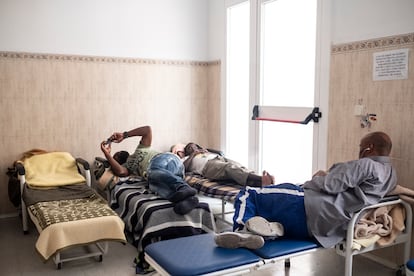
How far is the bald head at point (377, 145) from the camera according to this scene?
9.98ft

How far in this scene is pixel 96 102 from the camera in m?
4.85

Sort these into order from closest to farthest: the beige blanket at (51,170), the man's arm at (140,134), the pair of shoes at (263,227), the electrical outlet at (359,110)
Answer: the pair of shoes at (263,227) < the electrical outlet at (359,110) < the beige blanket at (51,170) < the man's arm at (140,134)

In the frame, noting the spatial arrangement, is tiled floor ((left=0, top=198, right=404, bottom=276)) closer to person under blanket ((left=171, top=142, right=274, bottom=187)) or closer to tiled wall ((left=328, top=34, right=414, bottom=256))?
tiled wall ((left=328, top=34, right=414, bottom=256))

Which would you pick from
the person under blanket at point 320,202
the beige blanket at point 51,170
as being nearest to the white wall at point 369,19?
the person under blanket at point 320,202

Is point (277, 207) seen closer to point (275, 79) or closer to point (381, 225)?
point (381, 225)

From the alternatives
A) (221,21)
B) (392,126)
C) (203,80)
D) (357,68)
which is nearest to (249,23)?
(221,21)

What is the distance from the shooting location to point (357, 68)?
11.5 ft

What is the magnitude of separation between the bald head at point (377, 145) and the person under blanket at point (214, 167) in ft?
3.42

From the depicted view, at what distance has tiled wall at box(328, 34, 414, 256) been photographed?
3178mm

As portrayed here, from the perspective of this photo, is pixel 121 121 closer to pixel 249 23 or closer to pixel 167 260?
pixel 249 23

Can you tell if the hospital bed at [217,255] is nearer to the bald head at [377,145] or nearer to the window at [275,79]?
the bald head at [377,145]

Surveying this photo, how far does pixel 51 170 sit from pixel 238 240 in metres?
2.61

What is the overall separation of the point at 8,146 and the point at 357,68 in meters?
3.52

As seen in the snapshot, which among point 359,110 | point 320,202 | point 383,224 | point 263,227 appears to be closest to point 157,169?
point 263,227
